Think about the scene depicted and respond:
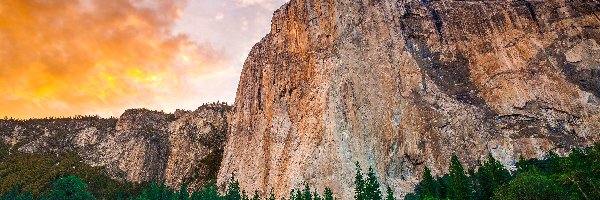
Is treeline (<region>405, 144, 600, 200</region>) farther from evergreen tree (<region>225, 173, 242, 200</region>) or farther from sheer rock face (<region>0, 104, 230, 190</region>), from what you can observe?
sheer rock face (<region>0, 104, 230, 190</region>)

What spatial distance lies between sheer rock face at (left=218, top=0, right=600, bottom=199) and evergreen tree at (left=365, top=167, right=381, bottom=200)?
446 centimetres

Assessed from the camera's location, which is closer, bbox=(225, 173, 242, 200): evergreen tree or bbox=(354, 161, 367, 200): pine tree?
bbox=(354, 161, 367, 200): pine tree

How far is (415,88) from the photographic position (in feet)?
284

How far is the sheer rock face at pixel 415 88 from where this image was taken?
79625 mm

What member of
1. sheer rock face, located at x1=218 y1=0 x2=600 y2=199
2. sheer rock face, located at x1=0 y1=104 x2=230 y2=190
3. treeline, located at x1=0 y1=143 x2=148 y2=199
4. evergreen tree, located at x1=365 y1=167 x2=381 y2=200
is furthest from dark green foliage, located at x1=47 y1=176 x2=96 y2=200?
sheer rock face, located at x1=0 y1=104 x2=230 y2=190

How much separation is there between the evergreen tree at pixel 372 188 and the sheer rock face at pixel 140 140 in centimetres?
6454

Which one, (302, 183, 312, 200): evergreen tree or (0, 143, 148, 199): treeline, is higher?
(0, 143, 148, 199): treeline

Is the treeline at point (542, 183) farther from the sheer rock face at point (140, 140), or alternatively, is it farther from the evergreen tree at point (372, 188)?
the sheer rock face at point (140, 140)

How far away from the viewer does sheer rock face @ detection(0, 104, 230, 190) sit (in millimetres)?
133250

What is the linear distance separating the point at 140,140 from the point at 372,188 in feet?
324

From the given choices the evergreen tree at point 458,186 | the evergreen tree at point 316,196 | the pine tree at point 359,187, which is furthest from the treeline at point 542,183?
the evergreen tree at point 316,196

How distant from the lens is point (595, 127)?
81188 millimetres

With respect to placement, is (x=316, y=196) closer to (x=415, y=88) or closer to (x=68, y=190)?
(x=415, y=88)

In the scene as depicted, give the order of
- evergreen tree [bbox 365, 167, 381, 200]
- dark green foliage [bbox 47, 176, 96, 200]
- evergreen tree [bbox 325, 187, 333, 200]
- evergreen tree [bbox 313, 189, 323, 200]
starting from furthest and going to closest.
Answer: evergreen tree [bbox 313, 189, 323, 200], evergreen tree [bbox 325, 187, 333, 200], evergreen tree [bbox 365, 167, 381, 200], dark green foliage [bbox 47, 176, 96, 200]
